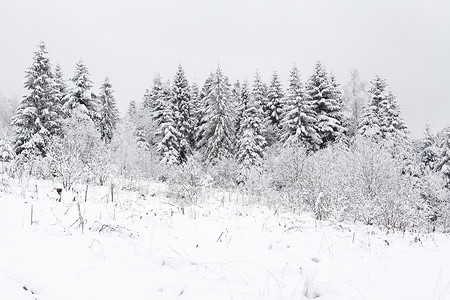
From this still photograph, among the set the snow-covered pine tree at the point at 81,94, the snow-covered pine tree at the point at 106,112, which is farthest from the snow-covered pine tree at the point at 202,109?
the snow-covered pine tree at the point at 81,94

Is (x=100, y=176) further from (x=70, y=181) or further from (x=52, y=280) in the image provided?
(x=52, y=280)

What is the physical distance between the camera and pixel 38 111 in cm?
2419

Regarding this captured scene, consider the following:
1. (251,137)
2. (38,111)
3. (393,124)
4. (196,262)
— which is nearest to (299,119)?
(251,137)

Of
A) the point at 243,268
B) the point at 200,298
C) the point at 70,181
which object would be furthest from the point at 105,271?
the point at 70,181

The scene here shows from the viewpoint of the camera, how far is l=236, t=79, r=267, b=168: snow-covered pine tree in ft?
95.8

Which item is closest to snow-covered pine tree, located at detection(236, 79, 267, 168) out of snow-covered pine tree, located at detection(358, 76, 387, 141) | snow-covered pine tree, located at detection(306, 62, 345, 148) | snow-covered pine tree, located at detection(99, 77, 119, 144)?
snow-covered pine tree, located at detection(306, 62, 345, 148)

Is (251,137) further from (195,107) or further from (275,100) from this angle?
(195,107)

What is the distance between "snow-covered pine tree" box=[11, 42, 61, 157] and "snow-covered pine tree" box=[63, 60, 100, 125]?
8.12 feet

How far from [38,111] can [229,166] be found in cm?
1688

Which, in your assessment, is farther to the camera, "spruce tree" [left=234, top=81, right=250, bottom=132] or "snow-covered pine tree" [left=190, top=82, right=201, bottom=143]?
"snow-covered pine tree" [left=190, top=82, right=201, bottom=143]

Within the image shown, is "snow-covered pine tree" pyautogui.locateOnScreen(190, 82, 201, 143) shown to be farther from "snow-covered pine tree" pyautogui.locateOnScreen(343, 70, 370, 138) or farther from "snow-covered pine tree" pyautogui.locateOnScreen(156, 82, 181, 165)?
"snow-covered pine tree" pyautogui.locateOnScreen(343, 70, 370, 138)

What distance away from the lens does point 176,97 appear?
3534 cm

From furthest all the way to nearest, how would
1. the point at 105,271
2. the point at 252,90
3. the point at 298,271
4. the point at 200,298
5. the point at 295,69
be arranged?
1. the point at 252,90
2. the point at 295,69
3. the point at 298,271
4. the point at 105,271
5. the point at 200,298

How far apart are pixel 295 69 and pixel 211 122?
1029 cm
